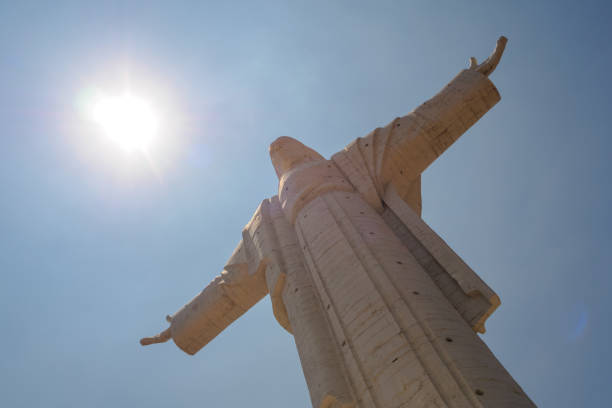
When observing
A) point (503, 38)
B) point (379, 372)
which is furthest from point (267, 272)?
point (503, 38)

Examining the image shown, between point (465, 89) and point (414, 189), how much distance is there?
3.32 meters

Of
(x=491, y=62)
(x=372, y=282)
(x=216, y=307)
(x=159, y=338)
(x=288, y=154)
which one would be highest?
(x=288, y=154)

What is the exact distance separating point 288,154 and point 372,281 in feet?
26.4

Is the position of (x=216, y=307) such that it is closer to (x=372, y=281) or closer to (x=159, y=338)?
(x=159, y=338)

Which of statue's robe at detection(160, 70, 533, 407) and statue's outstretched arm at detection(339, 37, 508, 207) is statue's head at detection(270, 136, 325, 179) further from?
statue's outstretched arm at detection(339, 37, 508, 207)

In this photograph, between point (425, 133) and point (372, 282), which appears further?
point (425, 133)

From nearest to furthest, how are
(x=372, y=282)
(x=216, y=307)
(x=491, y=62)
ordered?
(x=372, y=282) < (x=491, y=62) < (x=216, y=307)

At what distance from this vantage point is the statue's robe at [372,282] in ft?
21.9

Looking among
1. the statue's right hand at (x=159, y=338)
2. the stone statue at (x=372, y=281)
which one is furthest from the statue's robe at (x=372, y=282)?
the statue's right hand at (x=159, y=338)

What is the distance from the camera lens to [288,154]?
1560 cm

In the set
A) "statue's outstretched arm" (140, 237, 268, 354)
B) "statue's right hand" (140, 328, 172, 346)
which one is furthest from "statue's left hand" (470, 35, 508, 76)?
"statue's right hand" (140, 328, 172, 346)

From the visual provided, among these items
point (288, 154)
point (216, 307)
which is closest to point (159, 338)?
point (216, 307)

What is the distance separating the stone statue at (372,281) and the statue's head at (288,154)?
0.17 ft

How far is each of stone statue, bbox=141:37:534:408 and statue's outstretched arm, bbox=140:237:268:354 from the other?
0.12 ft
